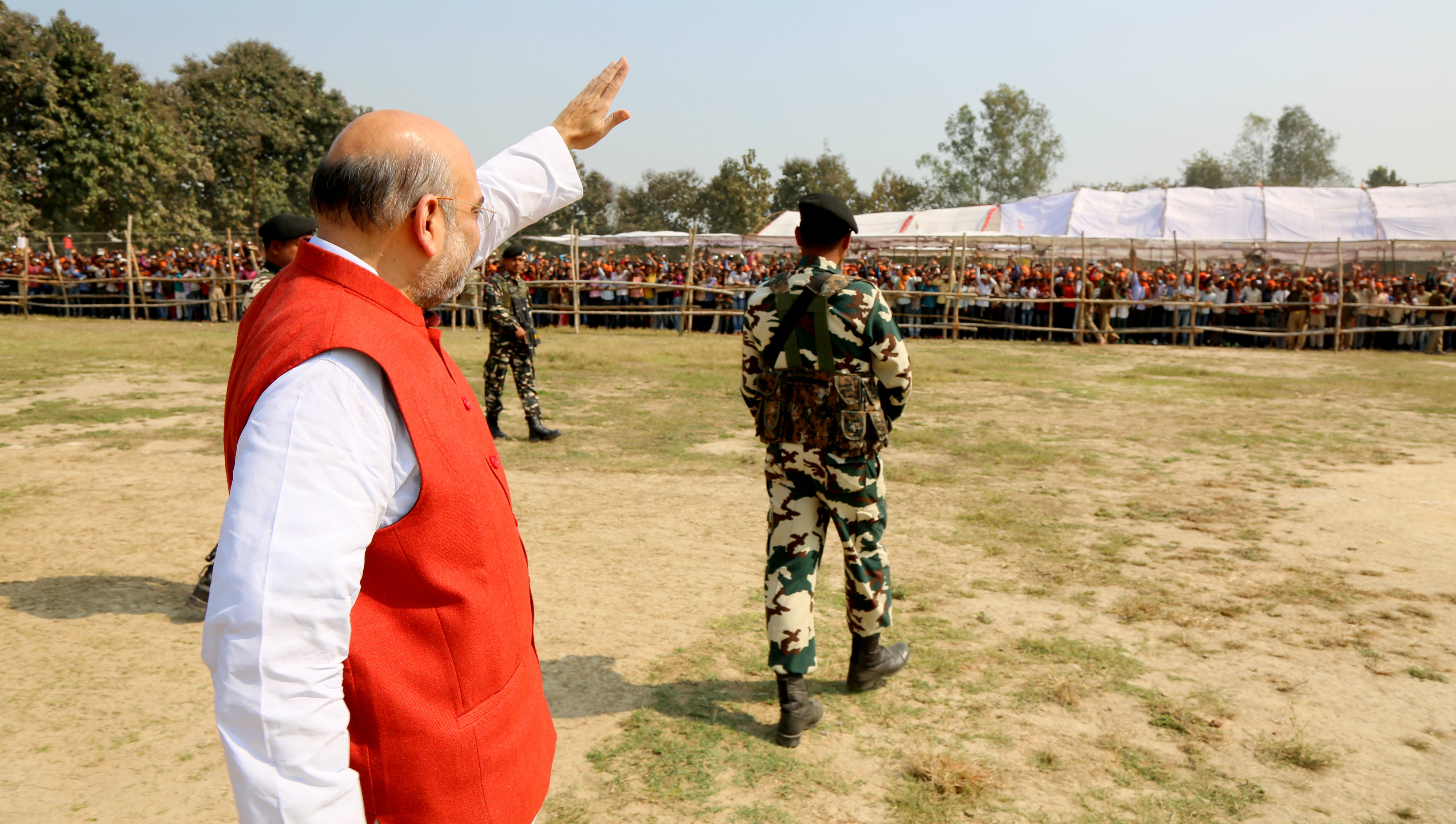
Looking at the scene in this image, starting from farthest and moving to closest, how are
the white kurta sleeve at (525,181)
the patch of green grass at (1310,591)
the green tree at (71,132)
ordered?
the green tree at (71,132), the patch of green grass at (1310,591), the white kurta sleeve at (525,181)

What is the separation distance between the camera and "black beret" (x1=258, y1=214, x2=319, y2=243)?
14.5 ft

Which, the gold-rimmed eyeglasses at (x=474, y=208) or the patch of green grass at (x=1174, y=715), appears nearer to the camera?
the gold-rimmed eyeglasses at (x=474, y=208)

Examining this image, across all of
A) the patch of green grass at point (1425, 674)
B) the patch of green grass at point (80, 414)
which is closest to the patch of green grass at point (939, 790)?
the patch of green grass at point (1425, 674)

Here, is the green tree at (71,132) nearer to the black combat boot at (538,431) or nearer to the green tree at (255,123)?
the green tree at (255,123)

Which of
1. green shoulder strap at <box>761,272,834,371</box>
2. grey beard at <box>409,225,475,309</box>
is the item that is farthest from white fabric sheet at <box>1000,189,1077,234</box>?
grey beard at <box>409,225,475,309</box>

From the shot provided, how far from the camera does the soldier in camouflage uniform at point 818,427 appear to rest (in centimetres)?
345

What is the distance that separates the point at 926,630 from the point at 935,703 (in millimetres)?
723

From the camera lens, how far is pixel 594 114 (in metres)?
2.12

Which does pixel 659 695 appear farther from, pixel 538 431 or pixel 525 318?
pixel 525 318

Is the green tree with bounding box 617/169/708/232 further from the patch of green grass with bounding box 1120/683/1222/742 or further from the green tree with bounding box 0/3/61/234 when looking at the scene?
the patch of green grass with bounding box 1120/683/1222/742

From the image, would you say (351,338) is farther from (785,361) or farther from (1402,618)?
(1402,618)

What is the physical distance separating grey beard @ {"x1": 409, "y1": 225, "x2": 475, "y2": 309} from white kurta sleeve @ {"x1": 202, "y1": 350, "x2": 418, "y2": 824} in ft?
0.89

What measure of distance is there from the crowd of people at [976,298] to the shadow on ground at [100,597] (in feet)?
53.5

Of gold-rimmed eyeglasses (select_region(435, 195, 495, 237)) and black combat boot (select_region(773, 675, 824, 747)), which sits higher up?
gold-rimmed eyeglasses (select_region(435, 195, 495, 237))
